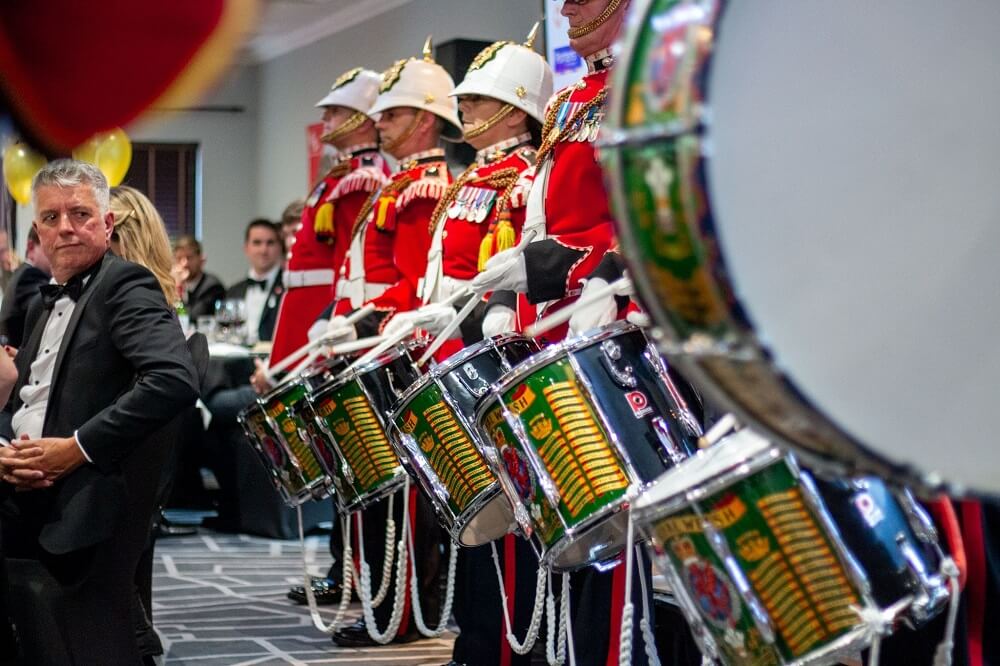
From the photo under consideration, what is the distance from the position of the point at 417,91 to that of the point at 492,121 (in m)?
0.79

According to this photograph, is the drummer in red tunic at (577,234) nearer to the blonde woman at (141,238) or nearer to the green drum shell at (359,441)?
the green drum shell at (359,441)

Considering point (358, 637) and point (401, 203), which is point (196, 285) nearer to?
point (401, 203)

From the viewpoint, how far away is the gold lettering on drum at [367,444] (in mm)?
3275

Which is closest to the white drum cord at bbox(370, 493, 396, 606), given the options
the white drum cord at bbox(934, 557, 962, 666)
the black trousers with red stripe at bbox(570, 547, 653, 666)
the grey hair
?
the black trousers with red stripe at bbox(570, 547, 653, 666)

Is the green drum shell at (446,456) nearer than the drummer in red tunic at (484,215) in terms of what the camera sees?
Yes

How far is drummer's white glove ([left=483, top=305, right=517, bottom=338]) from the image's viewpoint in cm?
307

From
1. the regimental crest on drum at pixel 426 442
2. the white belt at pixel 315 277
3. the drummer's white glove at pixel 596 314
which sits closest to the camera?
the drummer's white glove at pixel 596 314

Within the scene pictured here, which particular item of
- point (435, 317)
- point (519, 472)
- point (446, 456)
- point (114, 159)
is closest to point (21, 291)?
point (114, 159)

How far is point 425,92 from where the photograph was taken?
4.46m

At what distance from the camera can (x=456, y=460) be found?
8.76ft

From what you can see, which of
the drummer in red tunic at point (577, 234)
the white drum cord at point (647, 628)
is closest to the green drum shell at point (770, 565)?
the white drum cord at point (647, 628)

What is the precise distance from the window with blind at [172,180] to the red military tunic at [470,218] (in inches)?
323

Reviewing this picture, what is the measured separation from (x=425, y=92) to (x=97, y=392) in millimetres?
1947

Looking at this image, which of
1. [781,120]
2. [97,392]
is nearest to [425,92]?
[97,392]
